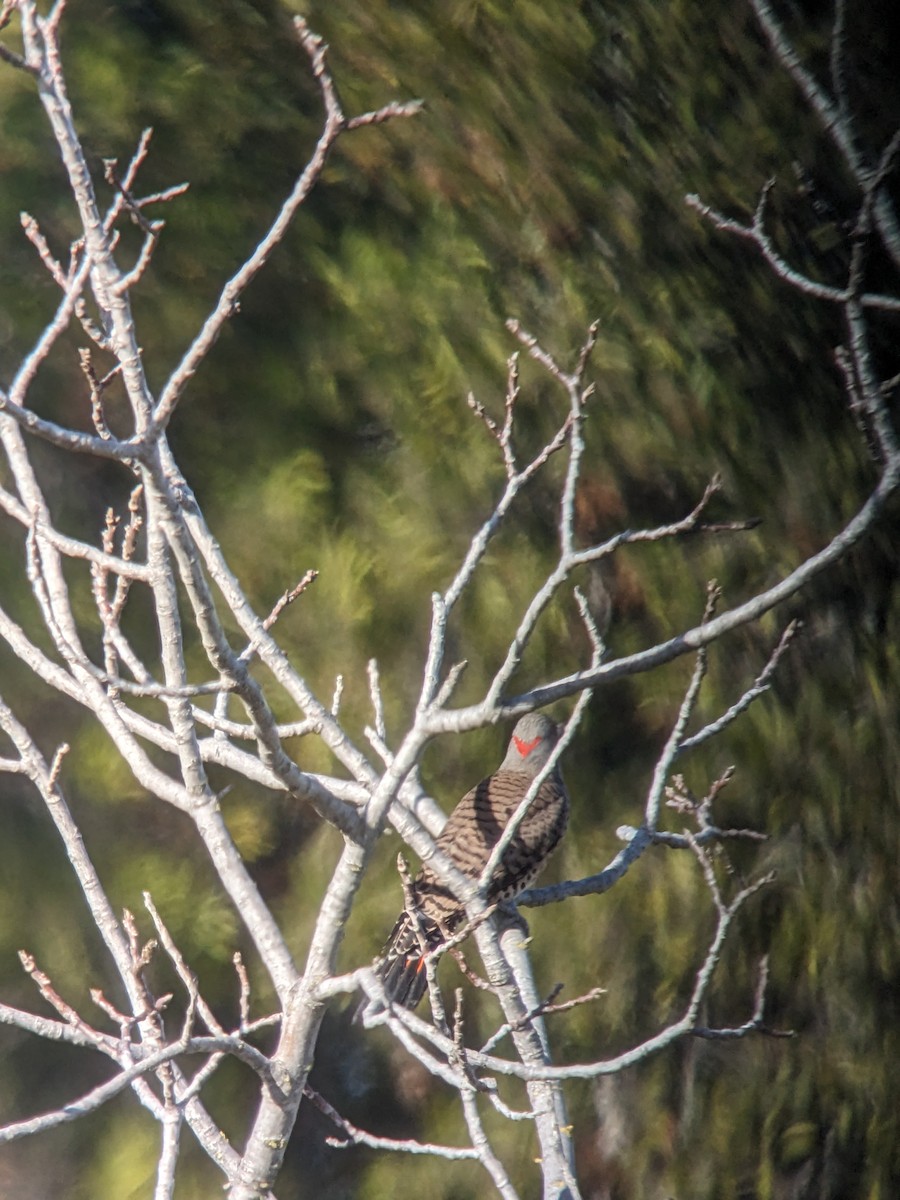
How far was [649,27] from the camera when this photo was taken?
4.62 metres

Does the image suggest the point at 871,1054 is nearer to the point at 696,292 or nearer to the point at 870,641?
the point at 870,641

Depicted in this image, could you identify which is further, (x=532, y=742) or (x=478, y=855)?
(x=532, y=742)

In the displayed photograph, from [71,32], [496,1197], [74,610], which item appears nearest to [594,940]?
[496,1197]

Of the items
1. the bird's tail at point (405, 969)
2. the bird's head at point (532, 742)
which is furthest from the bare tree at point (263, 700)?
the bird's head at point (532, 742)

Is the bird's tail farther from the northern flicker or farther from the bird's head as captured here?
the bird's head

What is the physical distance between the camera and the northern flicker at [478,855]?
104 inches

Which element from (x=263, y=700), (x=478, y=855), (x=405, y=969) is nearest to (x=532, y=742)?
(x=478, y=855)

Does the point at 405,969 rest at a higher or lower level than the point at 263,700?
lower

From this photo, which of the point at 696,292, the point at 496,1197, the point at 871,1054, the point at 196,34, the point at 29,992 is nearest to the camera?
the point at 29,992

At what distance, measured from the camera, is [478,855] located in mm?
2678

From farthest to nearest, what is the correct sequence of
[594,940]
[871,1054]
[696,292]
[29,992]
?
[871,1054]
[696,292]
[594,940]
[29,992]

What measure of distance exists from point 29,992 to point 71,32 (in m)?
2.54

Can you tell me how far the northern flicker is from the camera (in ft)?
8.66

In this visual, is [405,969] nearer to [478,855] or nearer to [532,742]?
[478,855]
